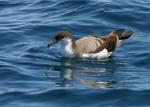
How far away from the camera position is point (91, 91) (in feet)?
47.3

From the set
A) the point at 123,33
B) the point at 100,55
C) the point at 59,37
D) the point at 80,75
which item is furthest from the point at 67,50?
the point at 80,75

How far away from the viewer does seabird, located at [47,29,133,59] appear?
17.2m

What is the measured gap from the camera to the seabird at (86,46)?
678 inches

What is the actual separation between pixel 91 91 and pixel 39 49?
3639 mm

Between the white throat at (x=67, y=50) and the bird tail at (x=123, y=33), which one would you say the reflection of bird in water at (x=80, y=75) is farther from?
the bird tail at (x=123, y=33)

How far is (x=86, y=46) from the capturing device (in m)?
17.3

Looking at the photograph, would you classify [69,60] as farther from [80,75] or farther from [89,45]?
[80,75]

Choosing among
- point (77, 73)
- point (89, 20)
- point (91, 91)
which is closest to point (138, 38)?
point (89, 20)

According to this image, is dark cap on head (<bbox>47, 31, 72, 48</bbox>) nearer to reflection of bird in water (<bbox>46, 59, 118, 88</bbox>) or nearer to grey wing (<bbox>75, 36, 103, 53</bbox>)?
grey wing (<bbox>75, 36, 103, 53</bbox>)

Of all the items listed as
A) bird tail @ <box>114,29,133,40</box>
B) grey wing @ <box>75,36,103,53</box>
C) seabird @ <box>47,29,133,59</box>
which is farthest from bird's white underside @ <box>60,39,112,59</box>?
bird tail @ <box>114,29,133,40</box>

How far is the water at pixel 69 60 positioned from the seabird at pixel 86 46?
17cm

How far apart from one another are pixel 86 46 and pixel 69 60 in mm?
519

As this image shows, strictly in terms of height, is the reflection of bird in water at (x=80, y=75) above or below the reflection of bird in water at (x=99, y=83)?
above

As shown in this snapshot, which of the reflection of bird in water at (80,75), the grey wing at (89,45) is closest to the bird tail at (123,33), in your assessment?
the grey wing at (89,45)
